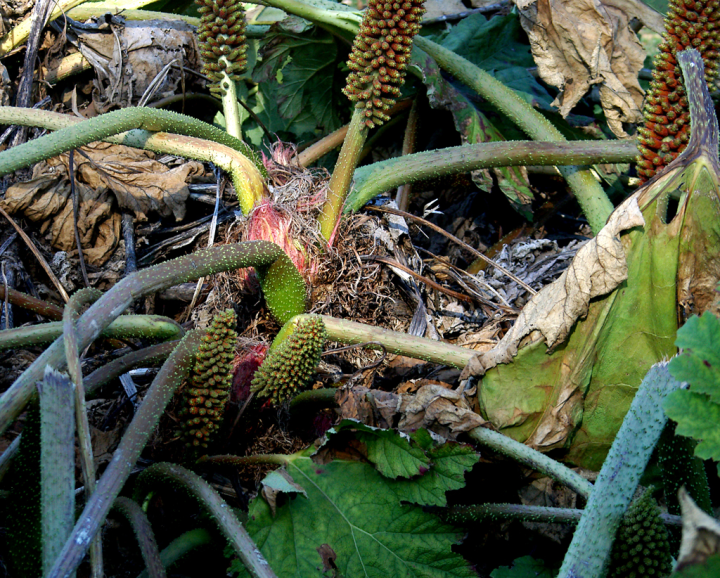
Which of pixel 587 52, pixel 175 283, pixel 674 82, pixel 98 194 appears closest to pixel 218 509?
pixel 175 283

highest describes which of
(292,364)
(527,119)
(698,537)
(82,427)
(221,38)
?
(221,38)

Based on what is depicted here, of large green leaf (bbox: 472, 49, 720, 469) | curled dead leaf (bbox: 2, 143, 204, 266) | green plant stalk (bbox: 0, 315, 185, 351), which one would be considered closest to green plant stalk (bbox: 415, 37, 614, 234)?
large green leaf (bbox: 472, 49, 720, 469)

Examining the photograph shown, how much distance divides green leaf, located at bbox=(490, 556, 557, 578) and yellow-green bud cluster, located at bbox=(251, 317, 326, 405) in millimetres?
685

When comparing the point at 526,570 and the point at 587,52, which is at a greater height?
the point at 587,52

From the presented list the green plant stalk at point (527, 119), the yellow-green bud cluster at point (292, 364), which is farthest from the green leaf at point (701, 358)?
the green plant stalk at point (527, 119)

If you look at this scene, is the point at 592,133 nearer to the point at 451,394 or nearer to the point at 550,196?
the point at 550,196

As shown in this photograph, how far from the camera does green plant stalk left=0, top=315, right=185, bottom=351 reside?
155 centimetres

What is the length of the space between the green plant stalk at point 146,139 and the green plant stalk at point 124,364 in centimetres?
61

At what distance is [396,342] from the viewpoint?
75.1 inches

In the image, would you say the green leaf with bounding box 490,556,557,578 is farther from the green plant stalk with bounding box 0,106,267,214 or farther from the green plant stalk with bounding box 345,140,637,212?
the green plant stalk with bounding box 0,106,267,214

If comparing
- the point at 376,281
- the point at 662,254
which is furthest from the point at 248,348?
the point at 662,254

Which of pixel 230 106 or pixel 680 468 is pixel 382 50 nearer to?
pixel 230 106

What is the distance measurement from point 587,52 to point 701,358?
169cm

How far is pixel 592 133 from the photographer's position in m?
2.76
